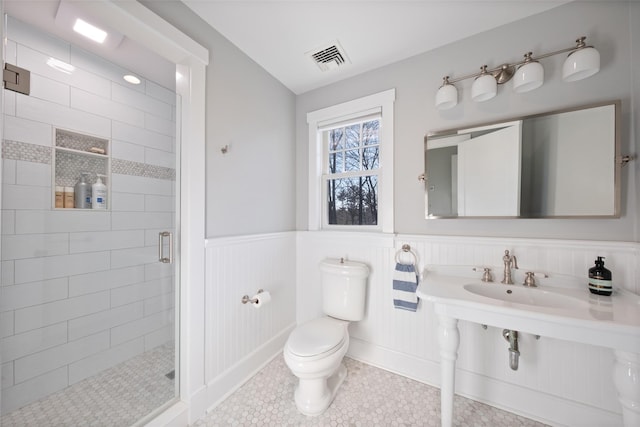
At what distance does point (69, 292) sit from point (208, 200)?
40.7 inches

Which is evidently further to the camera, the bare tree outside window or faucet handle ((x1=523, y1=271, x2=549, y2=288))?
the bare tree outside window

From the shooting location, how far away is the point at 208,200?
1.41m

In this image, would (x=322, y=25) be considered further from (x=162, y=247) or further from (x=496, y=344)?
(x=496, y=344)

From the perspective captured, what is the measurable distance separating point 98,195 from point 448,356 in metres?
2.27

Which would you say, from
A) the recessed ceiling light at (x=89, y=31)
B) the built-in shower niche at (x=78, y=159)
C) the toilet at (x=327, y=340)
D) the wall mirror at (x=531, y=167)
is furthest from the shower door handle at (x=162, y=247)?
the wall mirror at (x=531, y=167)

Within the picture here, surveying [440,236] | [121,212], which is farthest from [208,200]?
[440,236]

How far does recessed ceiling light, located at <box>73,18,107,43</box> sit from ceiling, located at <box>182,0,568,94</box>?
540 millimetres

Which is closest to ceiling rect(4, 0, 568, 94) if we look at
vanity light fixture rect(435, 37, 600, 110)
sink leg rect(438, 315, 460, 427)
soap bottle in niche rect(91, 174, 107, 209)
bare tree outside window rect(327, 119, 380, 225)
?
vanity light fixture rect(435, 37, 600, 110)

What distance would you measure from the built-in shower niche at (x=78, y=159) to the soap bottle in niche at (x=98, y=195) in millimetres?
17

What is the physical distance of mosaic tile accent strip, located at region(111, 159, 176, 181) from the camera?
1.55 m

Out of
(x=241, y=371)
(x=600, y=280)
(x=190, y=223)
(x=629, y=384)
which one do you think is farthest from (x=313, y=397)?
(x=600, y=280)

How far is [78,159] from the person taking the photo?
56.1 inches

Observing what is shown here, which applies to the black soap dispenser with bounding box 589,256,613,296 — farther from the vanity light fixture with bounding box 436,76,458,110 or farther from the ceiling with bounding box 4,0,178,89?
the ceiling with bounding box 4,0,178,89

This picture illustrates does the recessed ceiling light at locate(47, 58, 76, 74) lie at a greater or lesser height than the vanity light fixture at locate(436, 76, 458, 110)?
greater
